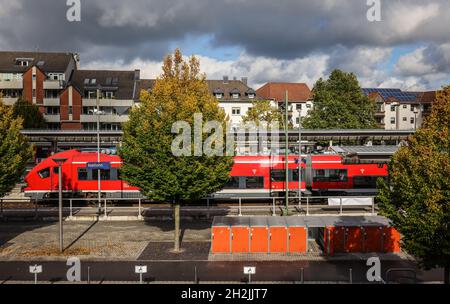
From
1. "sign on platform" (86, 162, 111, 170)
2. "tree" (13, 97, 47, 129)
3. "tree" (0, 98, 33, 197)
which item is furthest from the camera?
"tree" (13, 97, 47, 129)

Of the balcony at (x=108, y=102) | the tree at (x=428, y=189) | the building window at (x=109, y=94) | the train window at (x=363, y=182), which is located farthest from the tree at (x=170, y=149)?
the building window at (x=109, y=94)

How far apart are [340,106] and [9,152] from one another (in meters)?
48.3

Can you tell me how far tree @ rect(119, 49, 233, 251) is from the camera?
21047 millimetres

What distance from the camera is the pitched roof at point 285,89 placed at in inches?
3656

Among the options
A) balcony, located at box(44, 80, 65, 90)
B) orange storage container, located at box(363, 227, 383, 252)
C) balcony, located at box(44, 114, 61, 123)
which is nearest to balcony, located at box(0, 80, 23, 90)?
balcony, located at box(44, 80, 65, 90)

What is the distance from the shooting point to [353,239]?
2156 cm

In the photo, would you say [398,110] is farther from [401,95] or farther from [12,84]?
[12,84]

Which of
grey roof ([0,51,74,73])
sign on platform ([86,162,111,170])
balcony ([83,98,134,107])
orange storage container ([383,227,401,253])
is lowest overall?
orange storage container ([383,227,401,253])

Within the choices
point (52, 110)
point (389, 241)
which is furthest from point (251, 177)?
point (52, 110)

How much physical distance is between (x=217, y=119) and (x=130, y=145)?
4.78 meters

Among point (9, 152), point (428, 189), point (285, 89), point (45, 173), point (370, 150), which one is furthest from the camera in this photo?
point (285, 89)

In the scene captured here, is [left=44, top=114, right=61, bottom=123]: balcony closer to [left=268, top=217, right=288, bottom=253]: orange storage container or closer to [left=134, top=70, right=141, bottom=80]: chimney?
[left=134, top=70, right=141, bottom=80]: chimney

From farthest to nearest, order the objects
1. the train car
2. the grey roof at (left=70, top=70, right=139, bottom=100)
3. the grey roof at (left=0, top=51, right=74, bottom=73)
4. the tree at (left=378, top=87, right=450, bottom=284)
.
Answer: the grey roof at (left=0, top=51, right=74, bottom=73)
the grey roof at (left=70, top=70, right=139, bottom=100)
the train car
the tree at (left=378, top=87, right=450, bottom=284)
